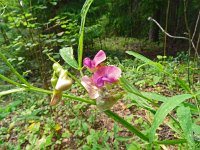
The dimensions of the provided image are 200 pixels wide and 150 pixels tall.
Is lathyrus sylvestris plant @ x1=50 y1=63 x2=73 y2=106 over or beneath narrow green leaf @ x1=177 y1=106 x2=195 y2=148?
over

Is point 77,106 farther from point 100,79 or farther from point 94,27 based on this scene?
point 94,27

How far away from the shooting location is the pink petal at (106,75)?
45 centimetres

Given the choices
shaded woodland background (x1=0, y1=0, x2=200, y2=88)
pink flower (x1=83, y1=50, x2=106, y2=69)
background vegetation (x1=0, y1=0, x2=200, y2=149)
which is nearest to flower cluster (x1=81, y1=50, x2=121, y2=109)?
pink flower (x1=83, y1=50, x2=106, y2=69)

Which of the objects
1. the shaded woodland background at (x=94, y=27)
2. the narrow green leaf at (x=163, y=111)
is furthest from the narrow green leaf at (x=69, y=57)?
the shaded woodland background at (x=94, y=27)

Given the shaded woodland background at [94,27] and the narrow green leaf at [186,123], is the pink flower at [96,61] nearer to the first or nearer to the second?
the narrow green leaf at [186,123]

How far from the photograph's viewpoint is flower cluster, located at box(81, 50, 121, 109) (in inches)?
A: 17.3

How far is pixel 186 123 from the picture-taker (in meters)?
0.46

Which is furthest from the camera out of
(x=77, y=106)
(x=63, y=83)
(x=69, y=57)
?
(x=77, y=106)

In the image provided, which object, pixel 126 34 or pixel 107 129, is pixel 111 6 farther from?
pixel 107 129

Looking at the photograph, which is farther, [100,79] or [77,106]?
[77,106]

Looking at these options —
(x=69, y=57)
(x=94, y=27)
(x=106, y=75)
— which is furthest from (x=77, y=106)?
(x=94, y=27)

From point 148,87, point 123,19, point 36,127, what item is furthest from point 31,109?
point 123,19

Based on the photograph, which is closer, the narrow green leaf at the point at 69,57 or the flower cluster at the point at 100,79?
the flower cluster at the point at 100,79

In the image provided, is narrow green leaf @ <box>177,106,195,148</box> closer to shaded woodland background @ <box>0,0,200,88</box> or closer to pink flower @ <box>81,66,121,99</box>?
pink flower @ <box>81,66,121,99</box>
